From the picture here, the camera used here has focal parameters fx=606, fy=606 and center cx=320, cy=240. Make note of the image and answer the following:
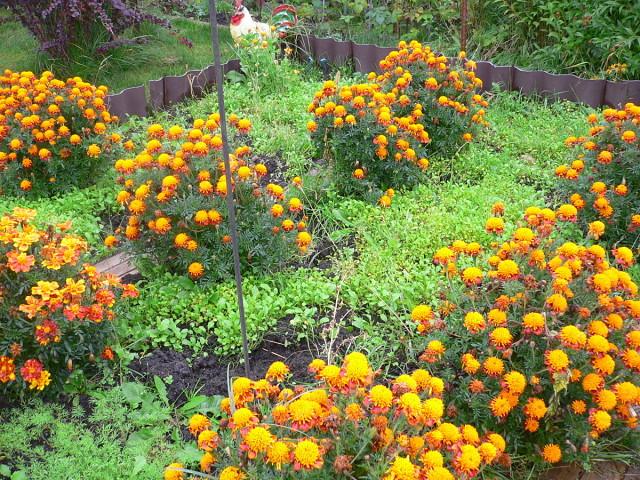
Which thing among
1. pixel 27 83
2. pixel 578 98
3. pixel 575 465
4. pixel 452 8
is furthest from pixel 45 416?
pixel 452 8

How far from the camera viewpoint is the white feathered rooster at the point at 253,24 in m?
5.82

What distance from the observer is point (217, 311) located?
9.68ft

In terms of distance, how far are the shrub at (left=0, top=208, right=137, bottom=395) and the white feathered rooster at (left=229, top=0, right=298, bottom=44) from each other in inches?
145

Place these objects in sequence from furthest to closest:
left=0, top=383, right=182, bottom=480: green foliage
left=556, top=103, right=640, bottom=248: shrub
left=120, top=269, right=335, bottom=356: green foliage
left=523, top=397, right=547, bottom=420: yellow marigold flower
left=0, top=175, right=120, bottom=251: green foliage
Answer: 1. left=0, top=175, right=120, bottom=251: green foliage
2. left=556, top=103, right=640, bottom=248: shrub
3. left=120, top=269, right=335, bottom=356: green foliage
4. left=0, top=383, right=182, bottom=480: green foliage
5. left=523, top=397, right=547, bottom=420: yellow marigold flower

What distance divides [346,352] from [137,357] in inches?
37.4

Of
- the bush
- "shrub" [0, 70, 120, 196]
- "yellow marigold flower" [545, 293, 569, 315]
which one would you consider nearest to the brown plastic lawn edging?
"shrub" [0, 70, 120, 196]

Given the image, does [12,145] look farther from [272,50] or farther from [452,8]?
[452,8]

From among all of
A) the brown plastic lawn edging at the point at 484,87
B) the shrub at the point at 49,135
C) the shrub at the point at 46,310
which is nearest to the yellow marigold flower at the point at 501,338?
the shrub at the point at 46,310

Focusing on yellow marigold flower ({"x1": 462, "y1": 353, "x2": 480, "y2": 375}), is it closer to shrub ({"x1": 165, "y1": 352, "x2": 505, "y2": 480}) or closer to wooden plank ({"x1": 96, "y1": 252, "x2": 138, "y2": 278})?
shrub ({"x1": 165, "y1": 352, "x2": 505, "y2": 480})

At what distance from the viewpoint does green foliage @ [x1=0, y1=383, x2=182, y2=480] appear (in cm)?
223

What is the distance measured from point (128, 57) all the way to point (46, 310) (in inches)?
167

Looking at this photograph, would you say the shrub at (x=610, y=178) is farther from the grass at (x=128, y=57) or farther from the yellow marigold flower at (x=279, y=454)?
the grass at (x=128, y=57)

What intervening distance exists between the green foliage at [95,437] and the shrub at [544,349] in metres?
1.11

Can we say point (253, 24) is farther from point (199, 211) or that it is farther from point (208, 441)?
point (208, 441)
